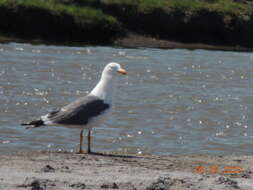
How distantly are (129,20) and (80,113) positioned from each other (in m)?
20.1

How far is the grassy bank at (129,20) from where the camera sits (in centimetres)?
2634

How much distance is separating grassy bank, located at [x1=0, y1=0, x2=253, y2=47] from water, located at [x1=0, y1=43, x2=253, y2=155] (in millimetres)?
2023

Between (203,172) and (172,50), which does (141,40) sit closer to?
(172,50)

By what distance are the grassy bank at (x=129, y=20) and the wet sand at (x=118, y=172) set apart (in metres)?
17.2

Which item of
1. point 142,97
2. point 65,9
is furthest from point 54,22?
point 142,97

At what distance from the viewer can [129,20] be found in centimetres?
2927

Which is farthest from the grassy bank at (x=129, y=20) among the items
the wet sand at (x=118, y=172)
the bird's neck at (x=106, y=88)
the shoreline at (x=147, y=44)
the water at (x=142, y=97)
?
the wet sand at (x=118, y=172)

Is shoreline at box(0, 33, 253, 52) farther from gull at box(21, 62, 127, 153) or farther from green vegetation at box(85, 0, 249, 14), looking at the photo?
gull at box(21, 62, 127, 153)

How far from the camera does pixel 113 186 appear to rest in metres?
7.30

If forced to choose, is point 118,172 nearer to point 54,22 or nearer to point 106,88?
point 106,88

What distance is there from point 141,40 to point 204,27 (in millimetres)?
3392

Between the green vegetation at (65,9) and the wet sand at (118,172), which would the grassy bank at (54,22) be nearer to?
the green vegetation at (65,9)

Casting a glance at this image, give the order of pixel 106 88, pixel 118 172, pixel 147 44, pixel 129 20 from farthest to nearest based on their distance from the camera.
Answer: pixel 129 20 < pixel 147 44 < pixel 106 88 < pixel 118 172

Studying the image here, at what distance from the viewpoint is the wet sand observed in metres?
7.31
